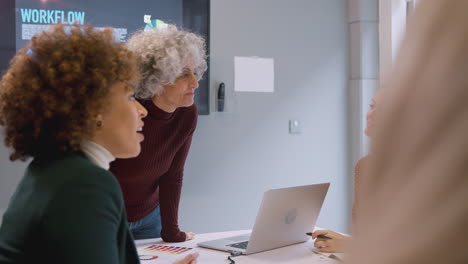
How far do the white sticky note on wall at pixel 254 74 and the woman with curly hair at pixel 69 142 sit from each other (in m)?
2.35

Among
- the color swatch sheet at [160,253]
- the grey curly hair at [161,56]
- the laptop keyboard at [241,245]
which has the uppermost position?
the grey curly hair at [161,56]

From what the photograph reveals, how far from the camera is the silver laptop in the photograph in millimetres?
2006

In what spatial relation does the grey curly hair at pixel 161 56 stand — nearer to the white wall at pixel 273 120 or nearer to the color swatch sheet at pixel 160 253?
the color swatch sheet at pixel 160 253

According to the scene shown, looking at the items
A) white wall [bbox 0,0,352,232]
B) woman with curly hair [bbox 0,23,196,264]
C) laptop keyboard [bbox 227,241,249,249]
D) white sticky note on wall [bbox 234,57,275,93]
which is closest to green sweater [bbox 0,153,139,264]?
woman with curly hair [bbox 0,23,196,264]

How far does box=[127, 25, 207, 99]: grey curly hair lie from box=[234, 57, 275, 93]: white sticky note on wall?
3.86 feet

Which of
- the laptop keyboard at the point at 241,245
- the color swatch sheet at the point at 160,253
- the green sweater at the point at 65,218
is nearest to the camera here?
the green sweater at the point at 65,218

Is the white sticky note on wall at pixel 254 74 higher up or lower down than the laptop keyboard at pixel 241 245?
higher up

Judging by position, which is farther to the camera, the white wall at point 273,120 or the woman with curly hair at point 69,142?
the white wall at point 273,120

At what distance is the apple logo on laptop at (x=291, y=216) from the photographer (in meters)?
2.12

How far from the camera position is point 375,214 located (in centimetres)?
33

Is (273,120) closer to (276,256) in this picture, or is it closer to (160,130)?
(160,130)

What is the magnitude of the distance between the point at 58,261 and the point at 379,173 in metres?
0.85

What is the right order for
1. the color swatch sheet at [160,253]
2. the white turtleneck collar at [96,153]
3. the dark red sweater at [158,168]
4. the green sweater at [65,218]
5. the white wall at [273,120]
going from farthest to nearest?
the white wall at [273,120], the dark red sweater at [158,168], the color swatch sheet at [160,253], the white turtleneck collar at [96,153], the green sweater at [65,218]

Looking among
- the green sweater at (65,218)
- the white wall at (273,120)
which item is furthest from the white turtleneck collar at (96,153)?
the white wall at (273,120)
